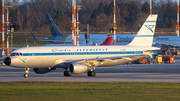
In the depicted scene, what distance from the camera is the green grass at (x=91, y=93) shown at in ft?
58.0

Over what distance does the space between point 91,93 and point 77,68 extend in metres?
9.79

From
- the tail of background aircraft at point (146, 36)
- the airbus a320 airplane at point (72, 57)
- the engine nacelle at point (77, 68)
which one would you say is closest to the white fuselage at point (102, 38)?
the tail of background aircraft at point (146, 36)

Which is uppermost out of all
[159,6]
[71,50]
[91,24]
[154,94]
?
[159,6]

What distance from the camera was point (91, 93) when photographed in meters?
19.7

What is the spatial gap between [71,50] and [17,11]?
135 metres

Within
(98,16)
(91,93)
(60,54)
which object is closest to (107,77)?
(60,54)

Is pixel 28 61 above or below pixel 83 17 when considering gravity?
below

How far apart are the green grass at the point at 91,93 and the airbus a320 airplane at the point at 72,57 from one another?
7567 mm

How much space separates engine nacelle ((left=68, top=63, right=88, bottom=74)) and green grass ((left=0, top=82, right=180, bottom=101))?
6.33 meters

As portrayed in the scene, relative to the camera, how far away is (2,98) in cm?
1788

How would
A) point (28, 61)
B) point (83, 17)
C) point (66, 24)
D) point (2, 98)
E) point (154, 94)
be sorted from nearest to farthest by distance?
point (2, 98)
point (154, 94)
point (28, 61)
point (66, 24)
point (83, 17)

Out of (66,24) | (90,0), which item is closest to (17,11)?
(66,24)

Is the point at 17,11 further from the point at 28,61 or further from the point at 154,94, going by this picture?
the point at 154,94

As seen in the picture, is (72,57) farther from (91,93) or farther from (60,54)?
(91,93)
